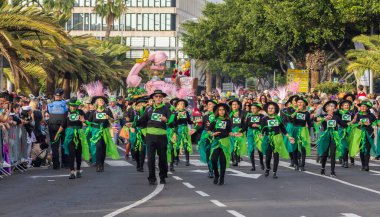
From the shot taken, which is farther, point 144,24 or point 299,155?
point 144,24

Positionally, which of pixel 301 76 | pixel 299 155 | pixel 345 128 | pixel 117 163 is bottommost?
pixel 117 163

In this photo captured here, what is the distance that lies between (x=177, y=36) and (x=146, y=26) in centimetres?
686

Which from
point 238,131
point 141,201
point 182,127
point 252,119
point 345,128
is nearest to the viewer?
point 141,201

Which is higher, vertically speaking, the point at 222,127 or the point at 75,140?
the point at 222,127

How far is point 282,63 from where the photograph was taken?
75812 mm

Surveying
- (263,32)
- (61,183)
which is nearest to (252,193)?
(61,183)

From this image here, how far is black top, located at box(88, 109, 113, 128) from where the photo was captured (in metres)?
25.1

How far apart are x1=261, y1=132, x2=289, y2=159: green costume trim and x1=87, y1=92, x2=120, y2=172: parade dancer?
3895mm

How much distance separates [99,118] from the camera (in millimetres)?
25078

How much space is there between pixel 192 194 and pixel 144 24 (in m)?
139

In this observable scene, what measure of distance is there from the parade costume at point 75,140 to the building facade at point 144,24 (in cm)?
13133

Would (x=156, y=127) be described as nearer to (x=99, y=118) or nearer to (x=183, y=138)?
(x=99, y=118)

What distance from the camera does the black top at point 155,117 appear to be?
21.2 meters

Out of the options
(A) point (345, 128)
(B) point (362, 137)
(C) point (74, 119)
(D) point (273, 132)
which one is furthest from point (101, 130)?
(B) point (362, 137)
